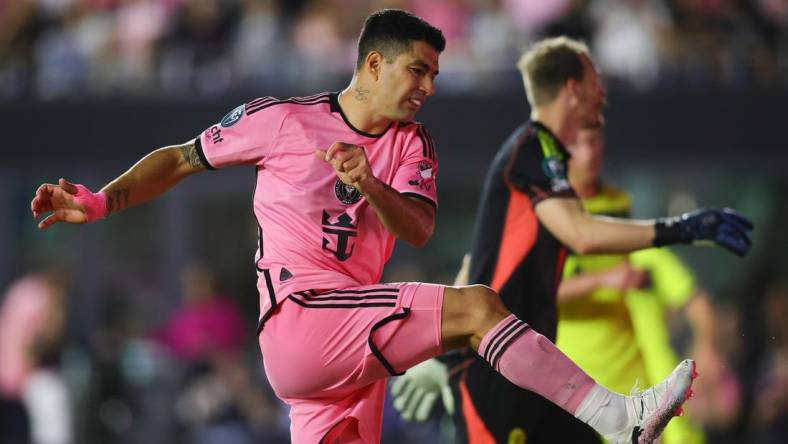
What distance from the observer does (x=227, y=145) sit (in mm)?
5320

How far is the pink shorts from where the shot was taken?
497cm

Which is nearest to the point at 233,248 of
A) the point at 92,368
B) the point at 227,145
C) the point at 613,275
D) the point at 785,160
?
the point at 92,368

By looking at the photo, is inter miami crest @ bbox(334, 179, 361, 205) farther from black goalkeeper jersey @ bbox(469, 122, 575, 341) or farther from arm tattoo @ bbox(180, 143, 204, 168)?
black goalkeeper jersey @ bbox(469, 122, 575, 341)

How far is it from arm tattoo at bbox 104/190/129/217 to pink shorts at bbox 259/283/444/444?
730 mm

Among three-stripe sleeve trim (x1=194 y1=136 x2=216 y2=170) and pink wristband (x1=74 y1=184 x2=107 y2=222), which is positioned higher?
three-stripe sleeve trim (x1=194 y1=136 x2=216 y2=170)

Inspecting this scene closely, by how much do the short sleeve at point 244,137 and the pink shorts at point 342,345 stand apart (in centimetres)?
60

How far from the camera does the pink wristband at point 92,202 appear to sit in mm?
5117

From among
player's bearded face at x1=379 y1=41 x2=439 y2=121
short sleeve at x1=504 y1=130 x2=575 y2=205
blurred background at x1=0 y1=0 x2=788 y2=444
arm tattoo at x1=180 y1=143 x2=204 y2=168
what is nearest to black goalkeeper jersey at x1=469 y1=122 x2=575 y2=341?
short sleeve at x1=504 y1=130 x2=575 y2=205

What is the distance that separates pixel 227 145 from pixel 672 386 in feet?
6.27

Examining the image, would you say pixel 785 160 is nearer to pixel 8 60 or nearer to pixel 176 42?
pixel 176 42

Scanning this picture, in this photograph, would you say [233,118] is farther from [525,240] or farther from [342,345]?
[525,240]

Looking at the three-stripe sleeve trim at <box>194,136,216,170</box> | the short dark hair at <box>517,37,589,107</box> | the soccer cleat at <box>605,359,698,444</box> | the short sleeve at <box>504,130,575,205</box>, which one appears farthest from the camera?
the short dark hair at <box>517,37,589,107</box>

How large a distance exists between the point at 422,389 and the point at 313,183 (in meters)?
1.66

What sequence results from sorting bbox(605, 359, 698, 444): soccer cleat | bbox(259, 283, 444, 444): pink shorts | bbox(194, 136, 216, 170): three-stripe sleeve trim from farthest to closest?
bbox(194, 136, 216, 170): three-stripe sleeve trim < bbox(259, 283, 444, 444): pink shorts < bbox(605, 359, 698, 444): soccer cleat
